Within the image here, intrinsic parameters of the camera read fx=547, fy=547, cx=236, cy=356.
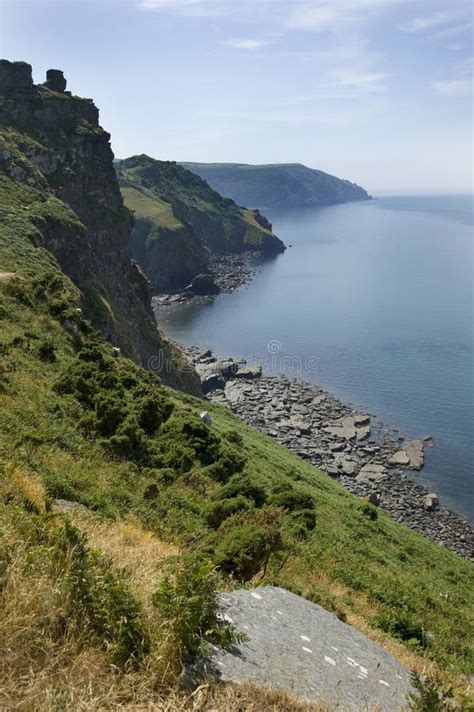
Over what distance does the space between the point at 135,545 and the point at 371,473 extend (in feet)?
178

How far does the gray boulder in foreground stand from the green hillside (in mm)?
447

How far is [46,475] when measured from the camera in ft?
43.9

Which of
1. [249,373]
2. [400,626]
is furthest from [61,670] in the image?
[249,373]

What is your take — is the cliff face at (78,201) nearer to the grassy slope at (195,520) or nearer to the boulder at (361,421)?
the boulder at (361,421)

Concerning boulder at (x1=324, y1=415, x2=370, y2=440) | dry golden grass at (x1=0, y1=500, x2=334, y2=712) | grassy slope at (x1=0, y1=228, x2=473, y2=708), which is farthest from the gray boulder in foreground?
boulder at (x1=324, y1=415, x2=370, y2=440)

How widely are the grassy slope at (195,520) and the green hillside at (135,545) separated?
0.09m

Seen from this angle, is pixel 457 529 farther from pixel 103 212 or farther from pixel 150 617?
pixel 103 212

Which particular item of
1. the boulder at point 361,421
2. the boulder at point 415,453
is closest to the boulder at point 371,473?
the boulder at point 415,453

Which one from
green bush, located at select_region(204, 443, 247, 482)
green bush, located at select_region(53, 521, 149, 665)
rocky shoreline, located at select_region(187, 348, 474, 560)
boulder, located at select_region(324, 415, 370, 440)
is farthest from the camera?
boulder, located at select_region(324, 415, 370, 440)

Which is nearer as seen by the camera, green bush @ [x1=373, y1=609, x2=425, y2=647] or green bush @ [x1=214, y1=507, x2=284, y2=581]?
green bush @ [x1=214, y1=507, x2=284, y2=581]

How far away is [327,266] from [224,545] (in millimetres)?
168302

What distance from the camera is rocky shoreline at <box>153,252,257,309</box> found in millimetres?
137375

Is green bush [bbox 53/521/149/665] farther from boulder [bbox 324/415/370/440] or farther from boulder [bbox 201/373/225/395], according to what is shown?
boulder [bbox 201/373/225/395]

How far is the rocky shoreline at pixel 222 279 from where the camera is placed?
13738 cm
